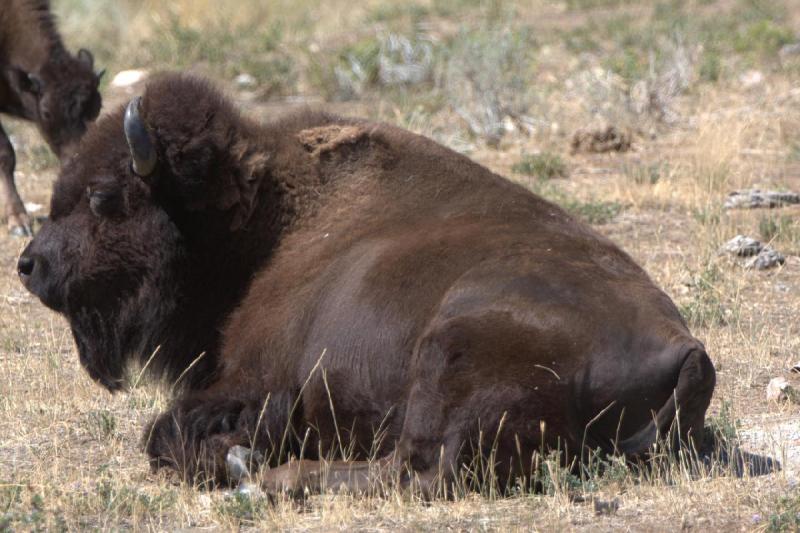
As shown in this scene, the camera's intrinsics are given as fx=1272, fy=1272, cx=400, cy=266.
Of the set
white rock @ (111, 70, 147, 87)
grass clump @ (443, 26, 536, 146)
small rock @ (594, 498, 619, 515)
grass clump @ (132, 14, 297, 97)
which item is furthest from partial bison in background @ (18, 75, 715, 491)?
white rock @ (111, 70, 147, 87)

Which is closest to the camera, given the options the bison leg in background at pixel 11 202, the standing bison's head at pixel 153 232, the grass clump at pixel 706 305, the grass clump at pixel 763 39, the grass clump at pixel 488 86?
the standing bison's head at pixel 153 232

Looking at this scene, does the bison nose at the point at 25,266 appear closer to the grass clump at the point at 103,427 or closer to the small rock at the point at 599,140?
the grass clump at the point at 103,427

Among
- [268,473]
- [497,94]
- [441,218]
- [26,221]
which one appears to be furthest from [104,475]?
[497,94]

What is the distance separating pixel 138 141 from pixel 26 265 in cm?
84

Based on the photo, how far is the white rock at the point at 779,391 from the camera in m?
5.91

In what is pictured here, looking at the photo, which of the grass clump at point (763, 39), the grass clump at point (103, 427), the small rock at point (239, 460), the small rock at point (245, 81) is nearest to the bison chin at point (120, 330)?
the grass clump at point (103, 427)

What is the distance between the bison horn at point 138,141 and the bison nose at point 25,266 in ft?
2.29

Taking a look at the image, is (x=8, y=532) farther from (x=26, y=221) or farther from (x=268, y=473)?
(x=26, y=221)

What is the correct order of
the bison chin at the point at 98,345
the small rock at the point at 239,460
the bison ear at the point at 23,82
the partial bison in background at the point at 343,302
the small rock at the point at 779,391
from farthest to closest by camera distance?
1. the bison ear at the point at 23,82
2. the small rock at the point at 779,391
3. the bison chin at the point at 98,345
4. the small rock at the point at 239,460
5. the partial bison in background at the point at 343,302

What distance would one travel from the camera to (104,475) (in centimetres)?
504

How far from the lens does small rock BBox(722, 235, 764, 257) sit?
890 cm

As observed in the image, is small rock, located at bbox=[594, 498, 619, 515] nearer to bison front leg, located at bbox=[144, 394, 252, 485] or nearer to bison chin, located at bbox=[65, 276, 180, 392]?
bison front leg, located at bbox=[144, 394, 252, 485]

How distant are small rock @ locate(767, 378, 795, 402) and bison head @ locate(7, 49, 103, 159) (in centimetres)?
777

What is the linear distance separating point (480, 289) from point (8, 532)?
1867 millimetres
